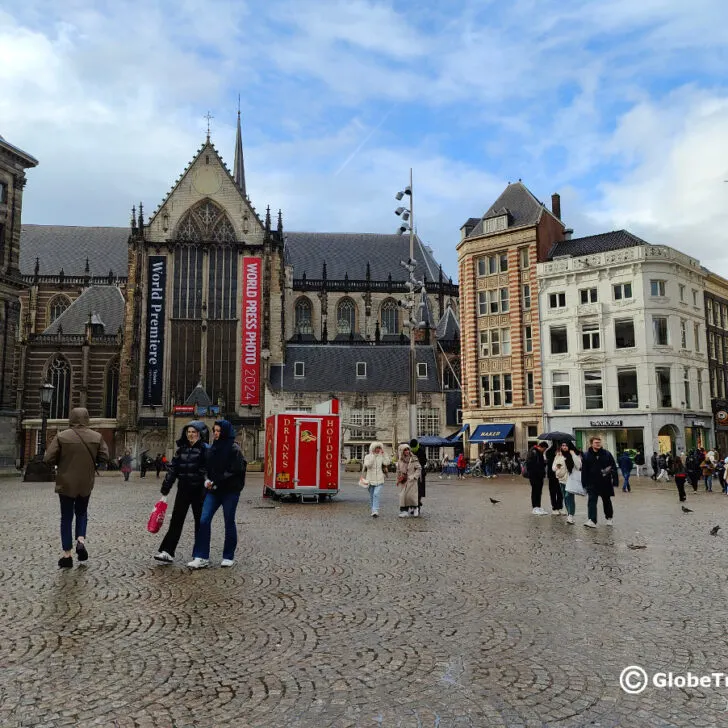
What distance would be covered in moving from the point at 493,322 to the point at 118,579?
120ft

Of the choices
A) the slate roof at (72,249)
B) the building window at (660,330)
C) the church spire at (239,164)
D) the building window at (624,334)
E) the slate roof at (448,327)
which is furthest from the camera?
the church spire at (239,164)

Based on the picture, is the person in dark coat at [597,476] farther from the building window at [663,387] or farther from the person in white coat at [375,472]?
the building window at [663,387]

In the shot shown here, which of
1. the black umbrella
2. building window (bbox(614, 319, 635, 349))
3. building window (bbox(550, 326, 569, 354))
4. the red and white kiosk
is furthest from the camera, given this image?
building window (bbox(550, 326, 569, 354))

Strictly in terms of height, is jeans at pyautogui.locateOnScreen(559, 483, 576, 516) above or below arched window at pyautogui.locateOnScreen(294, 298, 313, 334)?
below

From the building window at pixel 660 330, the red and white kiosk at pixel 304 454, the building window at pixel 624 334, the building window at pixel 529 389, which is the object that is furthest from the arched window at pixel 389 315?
the red and white kiosk at pixel 304 454

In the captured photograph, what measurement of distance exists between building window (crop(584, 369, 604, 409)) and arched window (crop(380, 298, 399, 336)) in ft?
101

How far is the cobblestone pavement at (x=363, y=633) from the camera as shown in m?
3.74

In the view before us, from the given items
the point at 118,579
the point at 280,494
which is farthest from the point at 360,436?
the point at 118,579

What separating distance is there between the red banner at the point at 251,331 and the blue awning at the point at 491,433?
1908 cm

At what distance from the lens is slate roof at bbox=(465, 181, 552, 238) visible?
41.1 metres

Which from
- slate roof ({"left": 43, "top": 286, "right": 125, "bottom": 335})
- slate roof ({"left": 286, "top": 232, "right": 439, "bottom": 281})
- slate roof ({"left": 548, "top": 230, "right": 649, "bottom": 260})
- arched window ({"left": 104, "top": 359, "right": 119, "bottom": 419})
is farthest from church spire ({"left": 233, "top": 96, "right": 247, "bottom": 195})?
slate roof ({"left": 548, "top": 230, "right": 649, "bottom": 260})

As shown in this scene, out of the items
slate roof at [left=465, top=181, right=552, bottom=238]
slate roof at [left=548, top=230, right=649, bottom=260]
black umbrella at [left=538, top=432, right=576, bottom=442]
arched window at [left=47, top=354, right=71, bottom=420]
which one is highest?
slate roof at [left=465, top=181, right=552, bottom=238]

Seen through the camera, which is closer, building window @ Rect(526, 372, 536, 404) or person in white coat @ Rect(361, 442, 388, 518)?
person in white coat @ Rect(361, 442, 388, 518)

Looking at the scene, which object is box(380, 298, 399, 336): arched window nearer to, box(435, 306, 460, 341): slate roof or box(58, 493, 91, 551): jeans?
box(435, 306, 460, 341): slate roof
